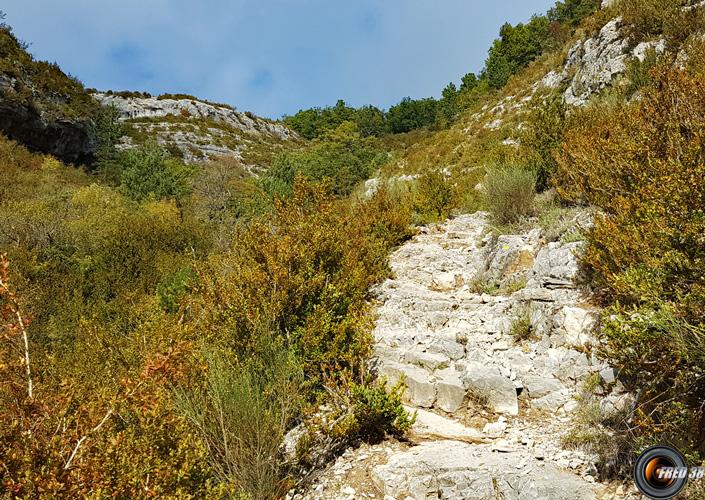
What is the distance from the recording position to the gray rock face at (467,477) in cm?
238

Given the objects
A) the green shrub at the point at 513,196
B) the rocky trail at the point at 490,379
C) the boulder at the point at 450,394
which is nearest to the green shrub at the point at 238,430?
the rocky trail at the point at 490,379

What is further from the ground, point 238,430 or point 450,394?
point 238,430

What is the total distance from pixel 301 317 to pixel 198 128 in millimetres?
41132

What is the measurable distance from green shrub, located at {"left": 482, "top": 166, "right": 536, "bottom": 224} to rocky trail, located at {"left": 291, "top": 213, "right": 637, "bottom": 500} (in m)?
1.13

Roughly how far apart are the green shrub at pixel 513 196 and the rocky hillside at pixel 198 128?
2987cm

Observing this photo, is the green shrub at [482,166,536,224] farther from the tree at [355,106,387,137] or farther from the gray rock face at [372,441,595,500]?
the tree at [355,106,387,137]

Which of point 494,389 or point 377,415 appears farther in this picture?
point 494,389

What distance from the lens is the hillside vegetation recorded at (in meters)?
2.04

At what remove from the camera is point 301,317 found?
4.26m

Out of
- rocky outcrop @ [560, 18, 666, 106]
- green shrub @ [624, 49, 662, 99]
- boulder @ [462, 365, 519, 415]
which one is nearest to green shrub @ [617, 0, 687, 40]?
rocky outcrop @ [560, 18, 666, 106]

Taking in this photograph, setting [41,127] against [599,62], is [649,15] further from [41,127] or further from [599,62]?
[41,127]

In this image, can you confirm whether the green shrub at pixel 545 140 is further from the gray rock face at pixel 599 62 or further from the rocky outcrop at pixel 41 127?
the rocky outcrop at pixel 41 127

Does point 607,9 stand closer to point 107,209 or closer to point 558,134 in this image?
point 558,134

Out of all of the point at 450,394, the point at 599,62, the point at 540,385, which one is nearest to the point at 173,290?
the point at 450,394
